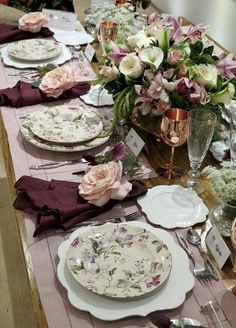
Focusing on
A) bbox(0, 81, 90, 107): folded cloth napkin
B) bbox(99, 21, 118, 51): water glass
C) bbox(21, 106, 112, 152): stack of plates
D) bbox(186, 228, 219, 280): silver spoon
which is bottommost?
bbox(0, 81, 90, 107): folded cloth napkin

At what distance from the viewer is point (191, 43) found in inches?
56.4

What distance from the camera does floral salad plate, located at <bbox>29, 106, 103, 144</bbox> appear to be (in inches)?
56.0

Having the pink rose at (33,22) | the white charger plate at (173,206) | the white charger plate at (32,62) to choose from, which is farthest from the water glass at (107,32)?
the white charger plate at (173,206)

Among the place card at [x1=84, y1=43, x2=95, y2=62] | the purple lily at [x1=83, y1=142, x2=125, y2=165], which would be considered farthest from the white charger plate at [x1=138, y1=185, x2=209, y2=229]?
the place card at [x1=84, y1=43, x2=95, y2=62]

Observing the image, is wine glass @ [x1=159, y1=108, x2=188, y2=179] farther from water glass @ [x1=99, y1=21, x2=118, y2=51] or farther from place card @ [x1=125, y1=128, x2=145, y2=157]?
water glass @ [x1=99, y1=21, x2=118, y2=51]

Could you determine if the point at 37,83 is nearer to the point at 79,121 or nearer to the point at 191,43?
the point at 79,121

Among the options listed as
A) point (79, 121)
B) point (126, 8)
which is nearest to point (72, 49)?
point (126, 8)

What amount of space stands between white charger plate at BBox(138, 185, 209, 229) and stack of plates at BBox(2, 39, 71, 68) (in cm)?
94

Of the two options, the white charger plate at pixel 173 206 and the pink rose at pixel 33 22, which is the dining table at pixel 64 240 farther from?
the pink rose at pixel 33 22

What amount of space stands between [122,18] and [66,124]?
2.28 ft

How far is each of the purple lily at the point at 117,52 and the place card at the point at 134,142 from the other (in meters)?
0.23

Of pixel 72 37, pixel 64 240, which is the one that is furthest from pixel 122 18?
pixel 64 240

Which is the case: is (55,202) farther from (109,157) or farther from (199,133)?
(199,133)

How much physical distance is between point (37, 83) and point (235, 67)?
0.73 m
